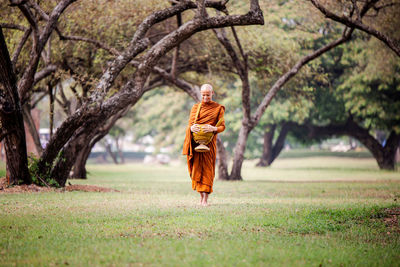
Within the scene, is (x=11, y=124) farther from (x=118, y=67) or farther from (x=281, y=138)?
(x=281, y=138)

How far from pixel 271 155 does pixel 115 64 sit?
30.1 m

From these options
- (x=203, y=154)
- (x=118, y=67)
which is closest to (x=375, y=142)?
(x=118, y=67)

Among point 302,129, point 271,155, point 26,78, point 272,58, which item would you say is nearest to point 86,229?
point 26,78

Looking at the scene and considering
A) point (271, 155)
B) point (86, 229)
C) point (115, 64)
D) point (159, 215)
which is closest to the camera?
point (86, 229)

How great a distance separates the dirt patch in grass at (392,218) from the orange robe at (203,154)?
340cm

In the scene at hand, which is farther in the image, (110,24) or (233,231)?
(110,24)

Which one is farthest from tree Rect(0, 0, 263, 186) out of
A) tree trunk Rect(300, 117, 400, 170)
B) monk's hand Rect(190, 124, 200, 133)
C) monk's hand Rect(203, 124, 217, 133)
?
tree trunk Rect(300, 117, 400, 170)

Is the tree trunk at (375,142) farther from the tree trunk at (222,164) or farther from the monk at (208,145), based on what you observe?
the monk at (208,145)

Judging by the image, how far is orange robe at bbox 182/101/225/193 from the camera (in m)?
9.70

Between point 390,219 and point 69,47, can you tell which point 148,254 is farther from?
point 69,47

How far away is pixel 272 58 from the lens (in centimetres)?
2078

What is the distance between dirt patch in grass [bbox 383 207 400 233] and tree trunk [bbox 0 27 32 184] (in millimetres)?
8972

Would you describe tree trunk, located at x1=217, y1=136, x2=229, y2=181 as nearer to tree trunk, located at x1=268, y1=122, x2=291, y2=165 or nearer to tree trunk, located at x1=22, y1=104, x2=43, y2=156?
tree trunk, located at x1=22, y1=104, x2=43, y2=156

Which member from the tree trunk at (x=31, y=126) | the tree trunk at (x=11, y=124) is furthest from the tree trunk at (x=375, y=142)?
the tree trunk at (x=11, y=124)
